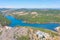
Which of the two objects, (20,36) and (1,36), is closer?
→ (20,36)

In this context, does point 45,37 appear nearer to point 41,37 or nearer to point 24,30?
point 41,37

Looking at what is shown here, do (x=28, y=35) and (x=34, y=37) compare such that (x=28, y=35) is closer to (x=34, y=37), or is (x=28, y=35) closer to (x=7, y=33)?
(x=34, y=37)

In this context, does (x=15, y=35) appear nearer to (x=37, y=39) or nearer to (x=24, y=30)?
(x=24, y=30)

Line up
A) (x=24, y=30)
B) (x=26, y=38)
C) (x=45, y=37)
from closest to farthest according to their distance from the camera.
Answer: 1. (x=26, y=38)
2. (x=24, y=30)
3. (x=45, y=37)

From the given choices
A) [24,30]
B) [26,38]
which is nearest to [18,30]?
[24,30]

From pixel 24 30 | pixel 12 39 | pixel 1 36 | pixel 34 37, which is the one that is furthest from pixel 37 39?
pixel 1 36

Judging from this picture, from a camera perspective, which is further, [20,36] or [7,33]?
[7,33]

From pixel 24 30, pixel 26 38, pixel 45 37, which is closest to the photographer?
pixel 26 38

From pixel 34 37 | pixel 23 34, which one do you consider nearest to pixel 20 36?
pixel 23 34
